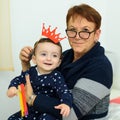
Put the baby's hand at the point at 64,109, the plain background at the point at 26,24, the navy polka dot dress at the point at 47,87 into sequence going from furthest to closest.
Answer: the plain background at the point at 26,24 → the navy polka dot dress at the point at 47,87 → the baby's hand at the point at 64,109

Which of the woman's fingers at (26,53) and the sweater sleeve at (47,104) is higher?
the woman's fingers at (26,53)

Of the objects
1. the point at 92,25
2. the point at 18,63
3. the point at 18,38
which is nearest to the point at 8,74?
the point at 18,63

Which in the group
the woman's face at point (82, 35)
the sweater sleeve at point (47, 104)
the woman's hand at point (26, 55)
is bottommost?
the sweater sleeve at point (47, 104)

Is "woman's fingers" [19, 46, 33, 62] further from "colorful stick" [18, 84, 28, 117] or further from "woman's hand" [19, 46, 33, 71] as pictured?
"colorful stick" [18, 84, 28, 117]

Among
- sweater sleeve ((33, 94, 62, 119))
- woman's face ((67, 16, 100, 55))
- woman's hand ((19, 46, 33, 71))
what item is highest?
woman's face ((67, 16, 100, 55))

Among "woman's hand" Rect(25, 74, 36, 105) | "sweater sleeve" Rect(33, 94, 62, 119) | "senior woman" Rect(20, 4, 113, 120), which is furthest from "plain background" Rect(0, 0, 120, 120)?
"sweater sleeve" Rect(33, 94, 62, 119)

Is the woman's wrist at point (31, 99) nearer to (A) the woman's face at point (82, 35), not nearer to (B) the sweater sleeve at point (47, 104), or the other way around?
(B) the sweater sleeve at point (47, 104)

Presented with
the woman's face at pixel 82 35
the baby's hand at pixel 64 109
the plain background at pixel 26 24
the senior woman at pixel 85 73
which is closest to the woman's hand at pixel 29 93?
the senior woman at pixel 85 73

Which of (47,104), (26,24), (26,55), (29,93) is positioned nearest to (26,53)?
(26,55)

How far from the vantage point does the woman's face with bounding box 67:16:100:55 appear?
1.58 metres

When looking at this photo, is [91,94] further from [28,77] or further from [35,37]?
[35,37]

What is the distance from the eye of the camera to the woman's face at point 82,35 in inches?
62.1

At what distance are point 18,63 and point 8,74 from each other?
127 millimetres

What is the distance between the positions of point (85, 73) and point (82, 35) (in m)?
0.22
